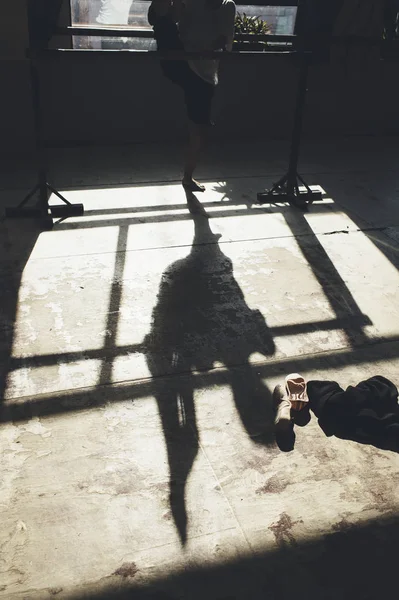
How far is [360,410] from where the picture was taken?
2639 millimetres

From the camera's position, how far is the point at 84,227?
183 inches

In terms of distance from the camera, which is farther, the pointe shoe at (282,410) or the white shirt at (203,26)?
the white shirt at (203,26)

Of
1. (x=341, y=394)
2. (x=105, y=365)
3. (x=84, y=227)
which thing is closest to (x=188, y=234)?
(x=84, y=227)

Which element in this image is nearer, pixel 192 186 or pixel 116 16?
pixel 192 186

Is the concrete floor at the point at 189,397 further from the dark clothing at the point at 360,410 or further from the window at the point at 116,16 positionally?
the window at the point at 116,16

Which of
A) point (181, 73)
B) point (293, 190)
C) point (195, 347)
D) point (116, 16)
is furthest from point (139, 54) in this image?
point (116, 16)

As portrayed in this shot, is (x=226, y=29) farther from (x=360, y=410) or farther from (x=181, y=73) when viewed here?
(x=360, y=410)

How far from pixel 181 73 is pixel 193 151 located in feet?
2.27

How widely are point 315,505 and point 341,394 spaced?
0.61 meters

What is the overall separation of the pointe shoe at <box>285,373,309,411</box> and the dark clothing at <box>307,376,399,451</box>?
0.06 metres

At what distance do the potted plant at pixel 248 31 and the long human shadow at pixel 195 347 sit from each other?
3.02 m

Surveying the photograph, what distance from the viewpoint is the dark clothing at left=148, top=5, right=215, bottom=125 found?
15.3 feet

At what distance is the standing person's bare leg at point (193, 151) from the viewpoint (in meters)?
5.19

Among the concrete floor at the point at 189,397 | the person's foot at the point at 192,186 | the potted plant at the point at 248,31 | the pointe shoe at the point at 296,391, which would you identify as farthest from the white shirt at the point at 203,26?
the pointe shoe at the point at 296,391
